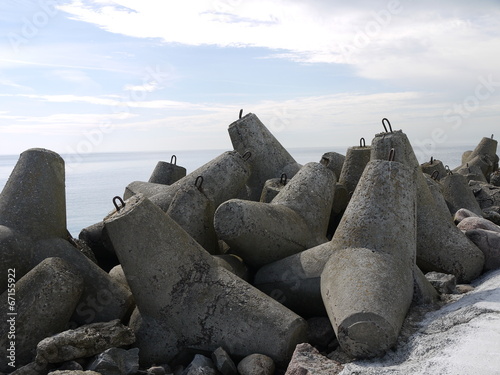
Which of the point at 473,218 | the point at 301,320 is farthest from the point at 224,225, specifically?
the point at 473,218

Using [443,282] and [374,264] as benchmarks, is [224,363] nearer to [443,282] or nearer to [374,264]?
[374,264]

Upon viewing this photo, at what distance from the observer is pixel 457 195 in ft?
20.8

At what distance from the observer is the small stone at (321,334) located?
3400mm

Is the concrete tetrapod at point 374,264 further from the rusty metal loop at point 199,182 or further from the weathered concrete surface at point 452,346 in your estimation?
the rusty metal loop at point 199,182

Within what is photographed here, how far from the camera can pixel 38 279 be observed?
338cm

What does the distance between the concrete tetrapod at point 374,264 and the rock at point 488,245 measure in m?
1.10

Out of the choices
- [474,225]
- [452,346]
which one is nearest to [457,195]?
[474,225]

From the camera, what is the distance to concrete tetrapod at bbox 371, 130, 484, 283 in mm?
4414

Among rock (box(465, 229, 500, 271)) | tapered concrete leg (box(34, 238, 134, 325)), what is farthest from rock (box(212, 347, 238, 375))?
rock (box(465, 229, 500, 271))

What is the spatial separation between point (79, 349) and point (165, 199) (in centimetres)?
207

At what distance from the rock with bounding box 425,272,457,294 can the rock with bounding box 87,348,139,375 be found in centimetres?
226

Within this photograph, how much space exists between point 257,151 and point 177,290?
2.57m

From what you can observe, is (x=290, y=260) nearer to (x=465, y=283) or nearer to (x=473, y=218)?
(x=465, y=283)

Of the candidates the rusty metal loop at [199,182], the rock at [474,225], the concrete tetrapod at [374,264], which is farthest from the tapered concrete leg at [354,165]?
the rusty metal loop at [199,182]
